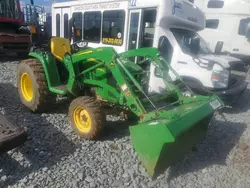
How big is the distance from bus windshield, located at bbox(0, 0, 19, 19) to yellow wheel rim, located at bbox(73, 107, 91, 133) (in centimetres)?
892

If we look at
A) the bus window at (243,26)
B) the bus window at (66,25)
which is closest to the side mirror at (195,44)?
the bus window at (66,25)

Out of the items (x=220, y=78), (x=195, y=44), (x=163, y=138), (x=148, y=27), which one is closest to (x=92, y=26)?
(x=148, y=27)

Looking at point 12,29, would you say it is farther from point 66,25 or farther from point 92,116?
point 92,116

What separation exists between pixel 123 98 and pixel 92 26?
5255 mm

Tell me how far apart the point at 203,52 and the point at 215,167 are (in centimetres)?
384

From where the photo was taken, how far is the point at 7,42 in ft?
34.4

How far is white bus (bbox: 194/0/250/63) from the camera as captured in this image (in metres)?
11.1

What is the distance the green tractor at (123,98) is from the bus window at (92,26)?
3.24 m

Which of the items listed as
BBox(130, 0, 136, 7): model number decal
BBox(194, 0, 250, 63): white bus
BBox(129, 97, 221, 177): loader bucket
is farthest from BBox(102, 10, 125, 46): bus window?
BBox(194, 0, 250, 63): white bus

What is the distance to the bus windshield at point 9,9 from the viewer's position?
1061 cm

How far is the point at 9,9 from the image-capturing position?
10891mm

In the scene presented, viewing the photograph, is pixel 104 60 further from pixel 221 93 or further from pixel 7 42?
pixel 7 42

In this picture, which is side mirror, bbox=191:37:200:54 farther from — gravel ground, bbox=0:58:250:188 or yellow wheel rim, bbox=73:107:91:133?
yellow wheel rim, bbox=73:107:91:133

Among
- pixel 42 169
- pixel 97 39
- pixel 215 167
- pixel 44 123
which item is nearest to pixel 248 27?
pixel 97 39
